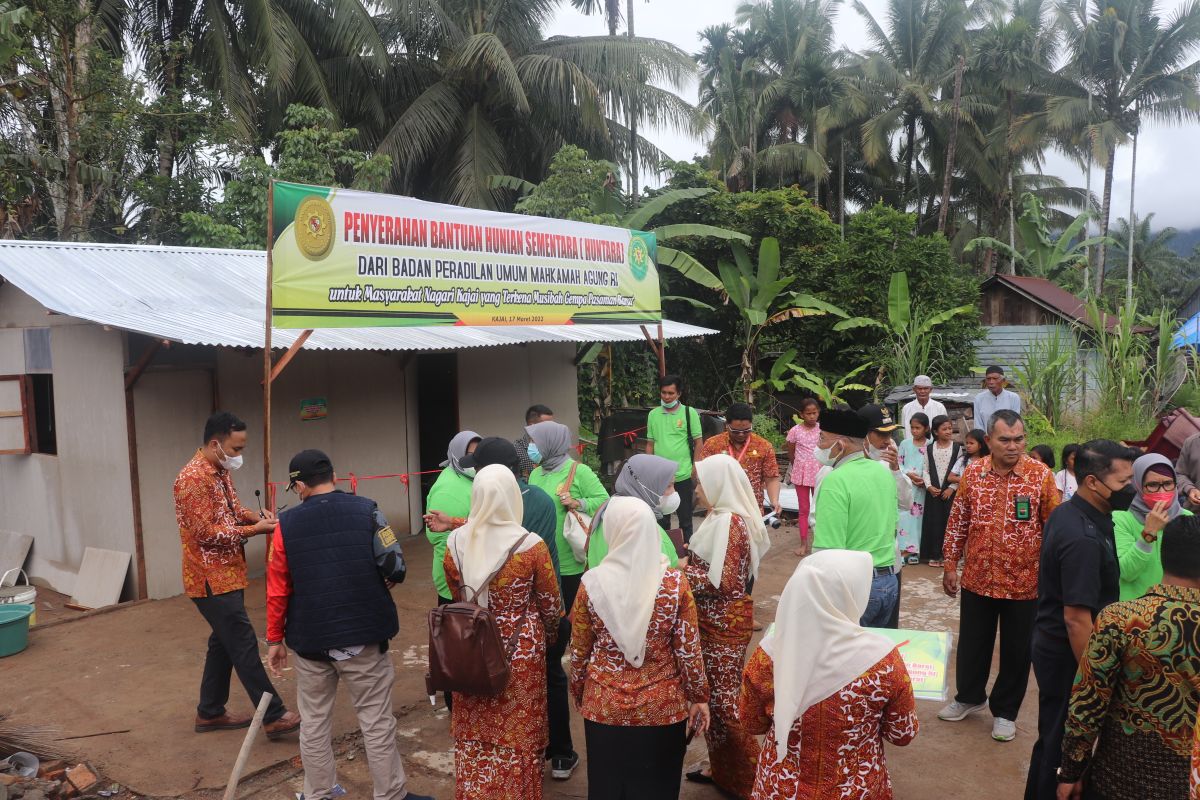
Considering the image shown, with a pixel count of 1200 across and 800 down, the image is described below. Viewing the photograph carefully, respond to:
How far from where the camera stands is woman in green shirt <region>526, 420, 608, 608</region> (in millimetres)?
4840

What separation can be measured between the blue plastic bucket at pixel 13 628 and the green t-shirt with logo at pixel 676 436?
4925 mm

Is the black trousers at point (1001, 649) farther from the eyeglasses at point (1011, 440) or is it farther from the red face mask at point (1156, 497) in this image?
the red face mask at point (1156, 497)

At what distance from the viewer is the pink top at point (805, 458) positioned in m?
8.50

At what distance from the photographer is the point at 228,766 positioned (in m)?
4.50

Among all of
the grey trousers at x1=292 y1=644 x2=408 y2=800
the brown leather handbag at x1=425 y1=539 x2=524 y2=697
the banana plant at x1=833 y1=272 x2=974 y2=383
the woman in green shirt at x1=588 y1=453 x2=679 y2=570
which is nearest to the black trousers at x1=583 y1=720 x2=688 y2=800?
the brown leather handbag at x1=425 y1=539 x2=524 y2=697

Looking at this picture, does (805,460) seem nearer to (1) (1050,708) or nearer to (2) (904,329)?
(1) (1050,708)

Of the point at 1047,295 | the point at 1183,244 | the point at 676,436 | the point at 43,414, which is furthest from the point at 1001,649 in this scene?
the point at 1183,244

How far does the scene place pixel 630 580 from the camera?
3004 millimetres

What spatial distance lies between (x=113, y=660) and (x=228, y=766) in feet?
6.83

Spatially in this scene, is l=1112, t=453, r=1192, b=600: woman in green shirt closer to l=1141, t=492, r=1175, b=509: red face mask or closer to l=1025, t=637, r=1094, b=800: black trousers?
l=1141, t=492, r=1175, b=509: red face mask

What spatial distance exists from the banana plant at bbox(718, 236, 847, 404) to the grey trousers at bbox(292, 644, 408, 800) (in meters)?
11.9

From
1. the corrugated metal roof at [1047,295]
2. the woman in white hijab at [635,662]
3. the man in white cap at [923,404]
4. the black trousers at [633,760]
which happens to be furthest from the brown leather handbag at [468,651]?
the corrugated metal roof at [1047,295]

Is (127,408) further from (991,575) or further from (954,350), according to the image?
(954,350)

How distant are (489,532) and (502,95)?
18.4 m
